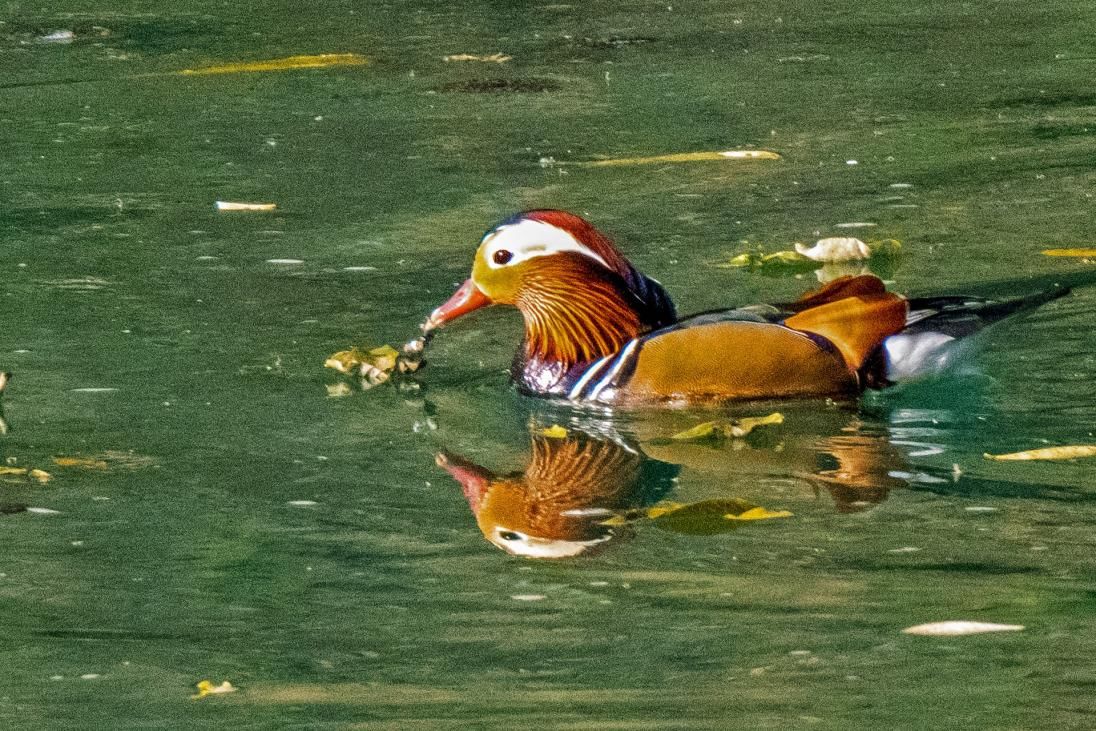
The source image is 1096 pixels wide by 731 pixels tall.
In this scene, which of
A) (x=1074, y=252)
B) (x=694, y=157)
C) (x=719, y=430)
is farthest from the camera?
(x=694, y=157)

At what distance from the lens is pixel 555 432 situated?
22.9 feet

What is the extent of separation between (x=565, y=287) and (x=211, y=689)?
109 inches

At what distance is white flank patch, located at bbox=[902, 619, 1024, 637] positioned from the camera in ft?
16.4

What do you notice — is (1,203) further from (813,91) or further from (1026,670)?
(1026,670)

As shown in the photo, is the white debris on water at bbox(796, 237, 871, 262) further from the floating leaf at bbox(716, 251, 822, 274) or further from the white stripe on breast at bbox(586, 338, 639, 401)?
the white stripe on breast at bbox(586, 338, 639, 401)

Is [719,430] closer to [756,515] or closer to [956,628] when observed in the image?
[756,515]

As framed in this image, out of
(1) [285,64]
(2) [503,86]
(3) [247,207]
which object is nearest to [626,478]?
(3) [247,207]

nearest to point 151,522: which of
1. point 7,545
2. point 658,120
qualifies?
point 7,545

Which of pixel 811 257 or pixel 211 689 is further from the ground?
pixel 211 689

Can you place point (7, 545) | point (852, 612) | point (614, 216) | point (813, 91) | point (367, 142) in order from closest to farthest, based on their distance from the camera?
point (852, 612) → point (7, 545) → point (614, 216) → point (367, 142) → point (813, 91)

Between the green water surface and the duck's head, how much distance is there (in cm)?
26

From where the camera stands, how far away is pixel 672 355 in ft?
23.3

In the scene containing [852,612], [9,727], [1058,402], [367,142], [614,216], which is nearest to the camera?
[9,727]

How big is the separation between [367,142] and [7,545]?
20.2 ft
